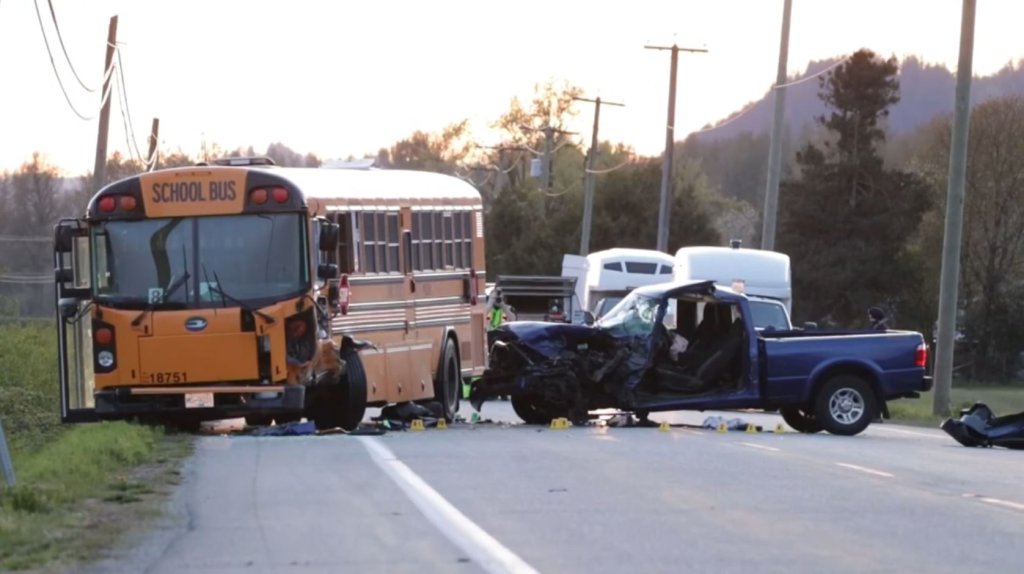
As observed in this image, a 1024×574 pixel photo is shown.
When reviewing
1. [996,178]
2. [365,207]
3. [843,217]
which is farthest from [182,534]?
[843,217]

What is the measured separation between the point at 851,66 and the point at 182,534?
74.6m

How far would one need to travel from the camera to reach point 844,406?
23.8 meters

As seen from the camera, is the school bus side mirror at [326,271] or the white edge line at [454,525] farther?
the school bus side mirror at [326,271]

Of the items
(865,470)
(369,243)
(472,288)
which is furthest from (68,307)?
(865,470)

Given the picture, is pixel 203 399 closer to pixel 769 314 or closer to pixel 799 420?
pixel 799 420

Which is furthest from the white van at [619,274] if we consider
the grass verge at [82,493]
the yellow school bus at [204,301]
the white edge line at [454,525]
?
the white edge line at [454,525]

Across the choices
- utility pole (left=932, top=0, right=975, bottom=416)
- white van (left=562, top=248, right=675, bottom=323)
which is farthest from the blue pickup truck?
white van (left=562, top=248, right=675, bottom=323)

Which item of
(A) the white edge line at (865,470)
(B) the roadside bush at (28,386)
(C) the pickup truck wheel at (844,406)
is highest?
(A) the white edge line at (865,470)

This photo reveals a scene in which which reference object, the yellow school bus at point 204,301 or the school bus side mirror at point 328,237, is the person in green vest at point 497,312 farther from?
the school bus side mirror at point 328,237

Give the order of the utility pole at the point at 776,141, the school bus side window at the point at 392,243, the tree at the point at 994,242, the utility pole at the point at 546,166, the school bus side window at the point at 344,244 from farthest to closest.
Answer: the utility pole at the point at 546,166, the tree at the point at 994,242, the utility pole at the point at 776,141, the school bus side window at the point at 392,243, the school bus side window at the point at 344,244

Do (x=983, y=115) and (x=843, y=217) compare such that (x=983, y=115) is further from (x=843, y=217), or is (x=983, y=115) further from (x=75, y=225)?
(x=75, y=225)

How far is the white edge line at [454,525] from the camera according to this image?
10.2 metres

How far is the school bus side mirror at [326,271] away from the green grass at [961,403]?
12.6 metres

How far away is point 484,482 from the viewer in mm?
14641
